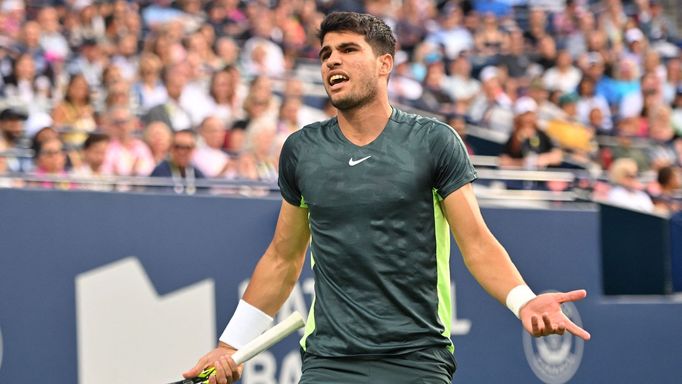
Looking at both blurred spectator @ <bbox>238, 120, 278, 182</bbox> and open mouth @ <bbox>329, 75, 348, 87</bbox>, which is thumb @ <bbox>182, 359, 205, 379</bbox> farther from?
blurred spectator @ <bbox>238, 120, 278, 182</bbox>

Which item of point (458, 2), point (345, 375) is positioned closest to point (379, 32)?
point (345, 375)

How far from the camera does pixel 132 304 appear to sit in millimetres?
8281

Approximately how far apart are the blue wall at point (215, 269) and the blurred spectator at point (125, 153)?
0.96 metres

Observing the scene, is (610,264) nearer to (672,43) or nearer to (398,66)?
(398,66)

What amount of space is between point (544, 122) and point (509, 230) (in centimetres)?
451

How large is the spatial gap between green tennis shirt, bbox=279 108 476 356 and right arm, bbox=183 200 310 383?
0.22m

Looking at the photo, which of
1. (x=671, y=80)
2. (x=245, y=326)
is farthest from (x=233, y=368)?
(x=671, y=80)

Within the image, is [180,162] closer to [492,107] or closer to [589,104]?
[492,107]

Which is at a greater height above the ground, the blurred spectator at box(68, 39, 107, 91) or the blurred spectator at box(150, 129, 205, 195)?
the blurred spectator at box(68, 39, 107, 91)

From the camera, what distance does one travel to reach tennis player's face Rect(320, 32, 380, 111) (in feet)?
15.7

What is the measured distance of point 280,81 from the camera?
13.3m

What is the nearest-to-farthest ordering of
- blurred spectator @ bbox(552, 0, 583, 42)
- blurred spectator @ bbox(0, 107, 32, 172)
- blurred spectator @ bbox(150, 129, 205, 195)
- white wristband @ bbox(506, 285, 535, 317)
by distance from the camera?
white wristband @ bbox(506, 285, 535, 317)
blurred spectator @ bbox(150, 129, 205, 195)
blurred spectator @ bbox(0, 107, 32, 172)
blurred spectator @ bbox(552, 0, 583, 42)

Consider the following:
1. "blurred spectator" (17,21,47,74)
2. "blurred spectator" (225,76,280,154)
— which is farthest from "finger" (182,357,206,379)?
"blurred spectator" (17,21,47,74)

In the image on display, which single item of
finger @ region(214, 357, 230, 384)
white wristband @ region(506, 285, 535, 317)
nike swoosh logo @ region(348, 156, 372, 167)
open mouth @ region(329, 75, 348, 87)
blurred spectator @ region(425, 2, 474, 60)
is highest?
blurred spectator @ region(425, 2, 474, 60)
